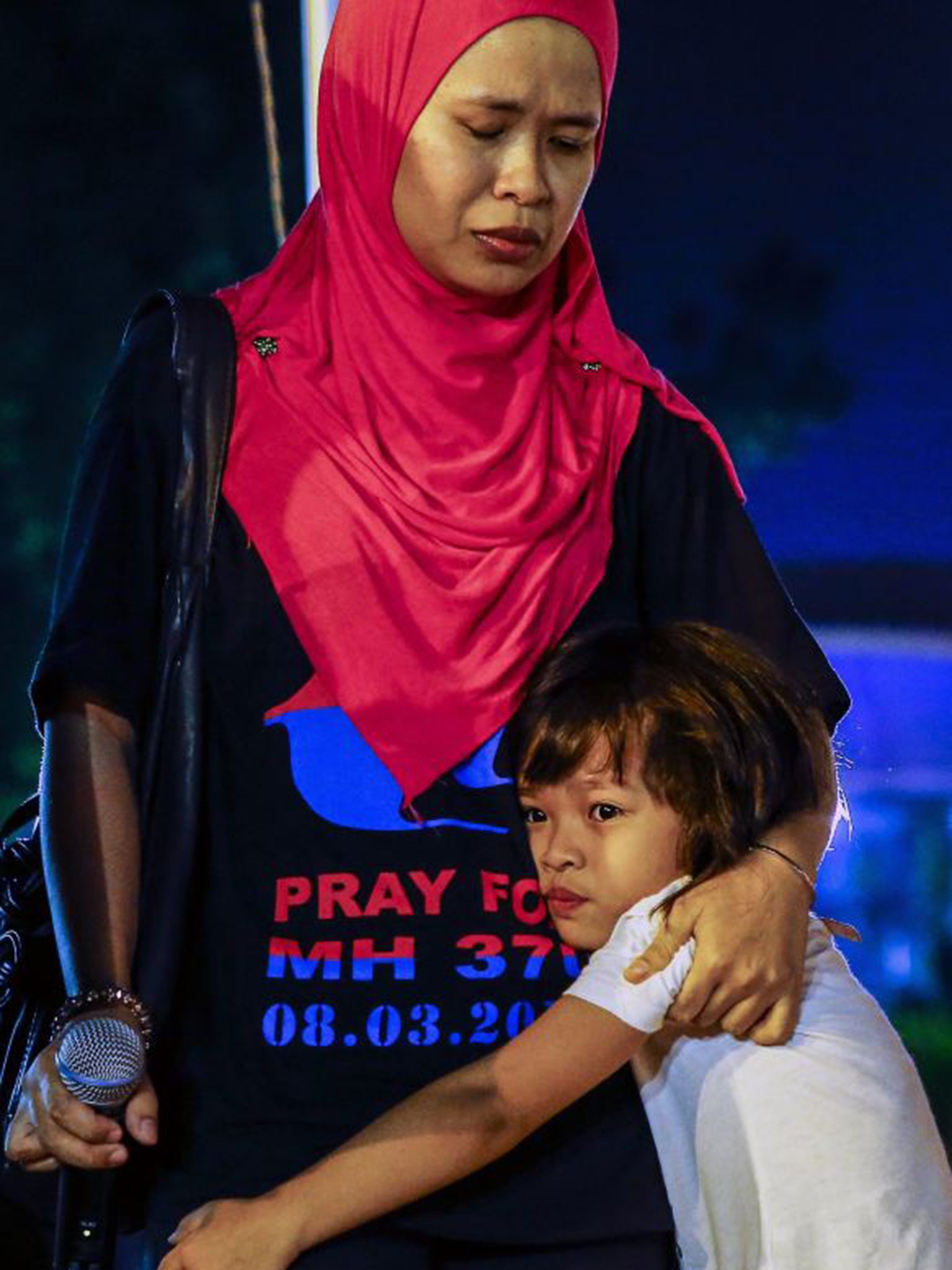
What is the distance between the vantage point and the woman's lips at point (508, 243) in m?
1.70

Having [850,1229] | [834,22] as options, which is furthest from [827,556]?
[850,1229]

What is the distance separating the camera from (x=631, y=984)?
1.56 m

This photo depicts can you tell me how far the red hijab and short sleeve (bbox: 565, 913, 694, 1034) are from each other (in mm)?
194

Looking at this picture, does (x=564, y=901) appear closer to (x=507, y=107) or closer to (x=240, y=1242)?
(x=240, y=1242)

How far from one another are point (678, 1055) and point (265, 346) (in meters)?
0.68

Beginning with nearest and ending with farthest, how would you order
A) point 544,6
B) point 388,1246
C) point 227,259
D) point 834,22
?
point 388,1246
point 544,6
point 834,22
point 227,259

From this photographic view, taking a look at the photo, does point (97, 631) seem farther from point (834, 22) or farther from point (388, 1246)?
point (834, 22)

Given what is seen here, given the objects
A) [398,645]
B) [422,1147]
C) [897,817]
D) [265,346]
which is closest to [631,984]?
[422,1147]

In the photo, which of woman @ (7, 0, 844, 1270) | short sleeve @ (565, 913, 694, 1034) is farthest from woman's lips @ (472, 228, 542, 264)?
short sleeve @ (565, 913, 694, 1034)

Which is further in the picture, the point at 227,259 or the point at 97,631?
the point at 227,259

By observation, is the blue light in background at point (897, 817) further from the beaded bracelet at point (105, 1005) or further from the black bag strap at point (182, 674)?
the beaded bracelet at point (105, 1005)

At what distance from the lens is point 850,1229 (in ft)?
5.20

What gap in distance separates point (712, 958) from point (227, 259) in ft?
8.81

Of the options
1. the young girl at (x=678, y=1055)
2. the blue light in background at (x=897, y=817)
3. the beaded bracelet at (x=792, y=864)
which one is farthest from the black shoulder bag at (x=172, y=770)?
the blue light in background at (x=897, y=817)
